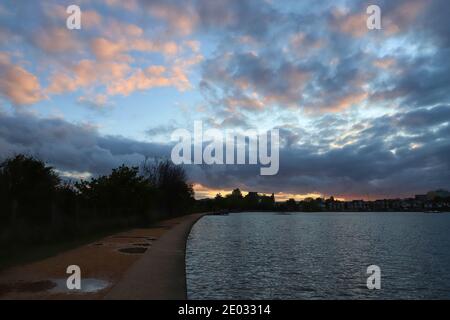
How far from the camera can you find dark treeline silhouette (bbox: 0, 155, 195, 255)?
18781mm

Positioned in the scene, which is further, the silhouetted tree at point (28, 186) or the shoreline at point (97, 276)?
the silhouetted tree at point (28, 186)

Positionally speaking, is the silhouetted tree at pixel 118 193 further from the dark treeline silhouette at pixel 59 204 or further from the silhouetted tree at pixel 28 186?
the silhouetted tree at pixel 28 186

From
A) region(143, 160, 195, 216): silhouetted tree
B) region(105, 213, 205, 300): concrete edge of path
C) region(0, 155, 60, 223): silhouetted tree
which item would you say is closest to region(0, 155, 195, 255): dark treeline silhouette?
region(0, 155, 60, 223): silhouetted tree

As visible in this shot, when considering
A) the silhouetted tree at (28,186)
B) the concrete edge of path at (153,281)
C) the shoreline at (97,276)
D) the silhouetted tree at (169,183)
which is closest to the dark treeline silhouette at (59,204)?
the silhouetted tree at (28,186)

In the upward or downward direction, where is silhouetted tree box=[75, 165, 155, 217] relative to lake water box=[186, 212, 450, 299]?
upward

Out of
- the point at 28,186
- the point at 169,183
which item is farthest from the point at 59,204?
the point at 169,183

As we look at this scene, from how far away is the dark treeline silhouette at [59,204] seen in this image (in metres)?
18.8

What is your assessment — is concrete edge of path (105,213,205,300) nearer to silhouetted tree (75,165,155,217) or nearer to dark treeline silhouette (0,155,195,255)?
dark treeline silhouette (0,155,195,255)

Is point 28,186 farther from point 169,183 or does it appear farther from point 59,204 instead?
point 169,183

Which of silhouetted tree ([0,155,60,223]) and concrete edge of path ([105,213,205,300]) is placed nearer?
concrete edge of path ([105,213,205,300])

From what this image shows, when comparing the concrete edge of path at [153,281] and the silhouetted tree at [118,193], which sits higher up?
the silhouetted tree at [118,193]
